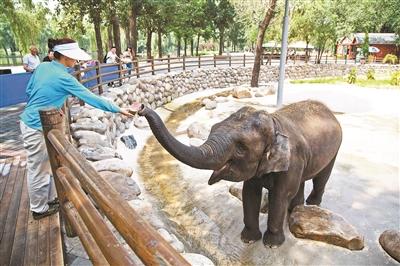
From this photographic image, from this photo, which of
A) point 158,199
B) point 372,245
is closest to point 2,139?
point 158,199

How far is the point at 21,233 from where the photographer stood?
9.78 ft

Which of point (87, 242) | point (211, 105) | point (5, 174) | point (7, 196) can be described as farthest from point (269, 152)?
point (211, 105)

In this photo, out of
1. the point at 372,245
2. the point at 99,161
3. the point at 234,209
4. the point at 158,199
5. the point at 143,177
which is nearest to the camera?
the point at 372,245

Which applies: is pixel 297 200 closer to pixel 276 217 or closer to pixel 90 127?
pixel 276 217

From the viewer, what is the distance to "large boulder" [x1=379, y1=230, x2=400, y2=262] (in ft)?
13.9

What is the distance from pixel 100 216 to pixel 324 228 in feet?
12.1

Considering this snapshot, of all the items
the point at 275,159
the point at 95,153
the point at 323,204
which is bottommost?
the point at 323,204

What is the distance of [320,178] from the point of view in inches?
210

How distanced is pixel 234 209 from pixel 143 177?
233 centimetres

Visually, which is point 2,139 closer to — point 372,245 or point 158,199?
point 158,199

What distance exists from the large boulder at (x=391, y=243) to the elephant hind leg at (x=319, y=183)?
3.76ft

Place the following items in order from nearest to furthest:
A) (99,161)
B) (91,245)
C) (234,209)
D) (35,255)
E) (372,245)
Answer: (91,245), (35,255), (372,245), (99,161), (234,209)

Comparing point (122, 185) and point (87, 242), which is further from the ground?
point (87, 242)

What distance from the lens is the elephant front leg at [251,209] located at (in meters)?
4.25
